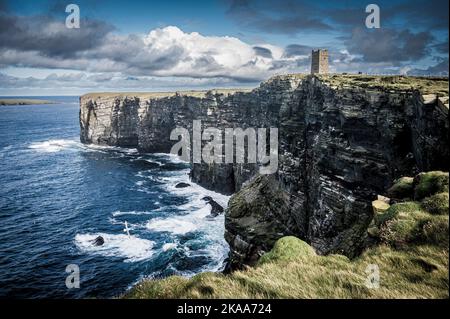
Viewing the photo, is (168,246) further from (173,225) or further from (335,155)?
(335,155)

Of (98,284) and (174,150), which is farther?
(174,150)

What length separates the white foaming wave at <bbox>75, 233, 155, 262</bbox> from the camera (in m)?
57.8

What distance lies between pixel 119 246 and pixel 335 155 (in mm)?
42786

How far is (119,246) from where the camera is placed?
60.9 m

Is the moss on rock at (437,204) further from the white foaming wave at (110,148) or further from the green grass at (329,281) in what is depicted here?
the white foaming wave at (110,148)

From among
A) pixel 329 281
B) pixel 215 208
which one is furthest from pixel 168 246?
pixel 329 281

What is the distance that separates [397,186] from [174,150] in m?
127

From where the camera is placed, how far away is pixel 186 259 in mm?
56000

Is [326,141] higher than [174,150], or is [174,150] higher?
[326,141]

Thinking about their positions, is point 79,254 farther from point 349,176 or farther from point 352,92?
point 352,92

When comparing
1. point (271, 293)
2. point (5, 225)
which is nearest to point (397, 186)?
point (271, 293)

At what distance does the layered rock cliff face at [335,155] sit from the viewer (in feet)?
92.0

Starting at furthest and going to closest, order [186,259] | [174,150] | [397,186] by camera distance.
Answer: [174,150], [186,259], [397,186]
